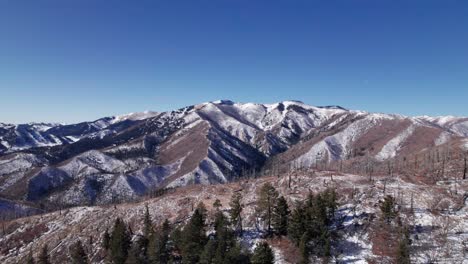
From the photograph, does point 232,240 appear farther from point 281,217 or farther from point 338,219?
point 338,219

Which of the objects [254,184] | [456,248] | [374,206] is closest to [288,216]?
[374,206]

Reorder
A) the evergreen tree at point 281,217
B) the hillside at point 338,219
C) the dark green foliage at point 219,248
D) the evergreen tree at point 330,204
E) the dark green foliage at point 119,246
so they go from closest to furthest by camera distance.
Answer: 1. the dark green foliage at point 219,248
2. the hillside at point 338,219
3. the dark green foliage at point 119,246
4. the evergreen tree at point 281,217
5. the evergreen tree at point 330,204

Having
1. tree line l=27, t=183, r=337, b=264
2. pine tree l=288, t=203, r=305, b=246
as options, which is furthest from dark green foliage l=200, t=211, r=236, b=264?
pine tree l=288, t=203, r=305, b=246

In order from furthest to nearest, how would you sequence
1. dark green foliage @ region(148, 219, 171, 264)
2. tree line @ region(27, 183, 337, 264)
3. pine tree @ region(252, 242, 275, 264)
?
1. dark green foliage @ region(148, 219, 171, 264)
2. tree line @ region(27, 183, 337, 264)
3. pine tree @ region(252, 242, 275, 264)

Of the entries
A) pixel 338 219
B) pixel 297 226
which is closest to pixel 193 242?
pixel 297 226

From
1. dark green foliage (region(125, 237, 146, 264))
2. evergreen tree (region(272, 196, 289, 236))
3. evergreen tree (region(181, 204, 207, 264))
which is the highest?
evergreen tree (region(272, 196, 289, 236))

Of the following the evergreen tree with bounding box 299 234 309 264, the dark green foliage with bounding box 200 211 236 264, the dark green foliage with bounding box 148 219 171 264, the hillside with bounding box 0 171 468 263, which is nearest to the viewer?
the dark green foliage with bounding box 200 211 236 264

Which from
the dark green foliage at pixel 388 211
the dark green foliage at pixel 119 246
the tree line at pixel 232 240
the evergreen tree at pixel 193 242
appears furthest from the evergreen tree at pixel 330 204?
the dark green foliage at pixel 119 246

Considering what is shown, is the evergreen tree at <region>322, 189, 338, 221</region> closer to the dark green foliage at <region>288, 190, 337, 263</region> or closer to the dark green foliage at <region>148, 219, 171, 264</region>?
the dark green foliage at <region>288, 190, 337, 263</region>

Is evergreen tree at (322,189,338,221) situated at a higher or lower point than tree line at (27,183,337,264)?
higher

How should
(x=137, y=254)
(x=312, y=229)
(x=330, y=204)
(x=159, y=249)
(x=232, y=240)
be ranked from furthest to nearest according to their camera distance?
(x=330, y=204) < (x=137, y=254) < (x=159, y=249) < (x=312, y=229) < (x=232, y=240)

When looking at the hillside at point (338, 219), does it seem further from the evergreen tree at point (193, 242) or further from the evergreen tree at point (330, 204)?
the evergreen tree at point (193, 242)
